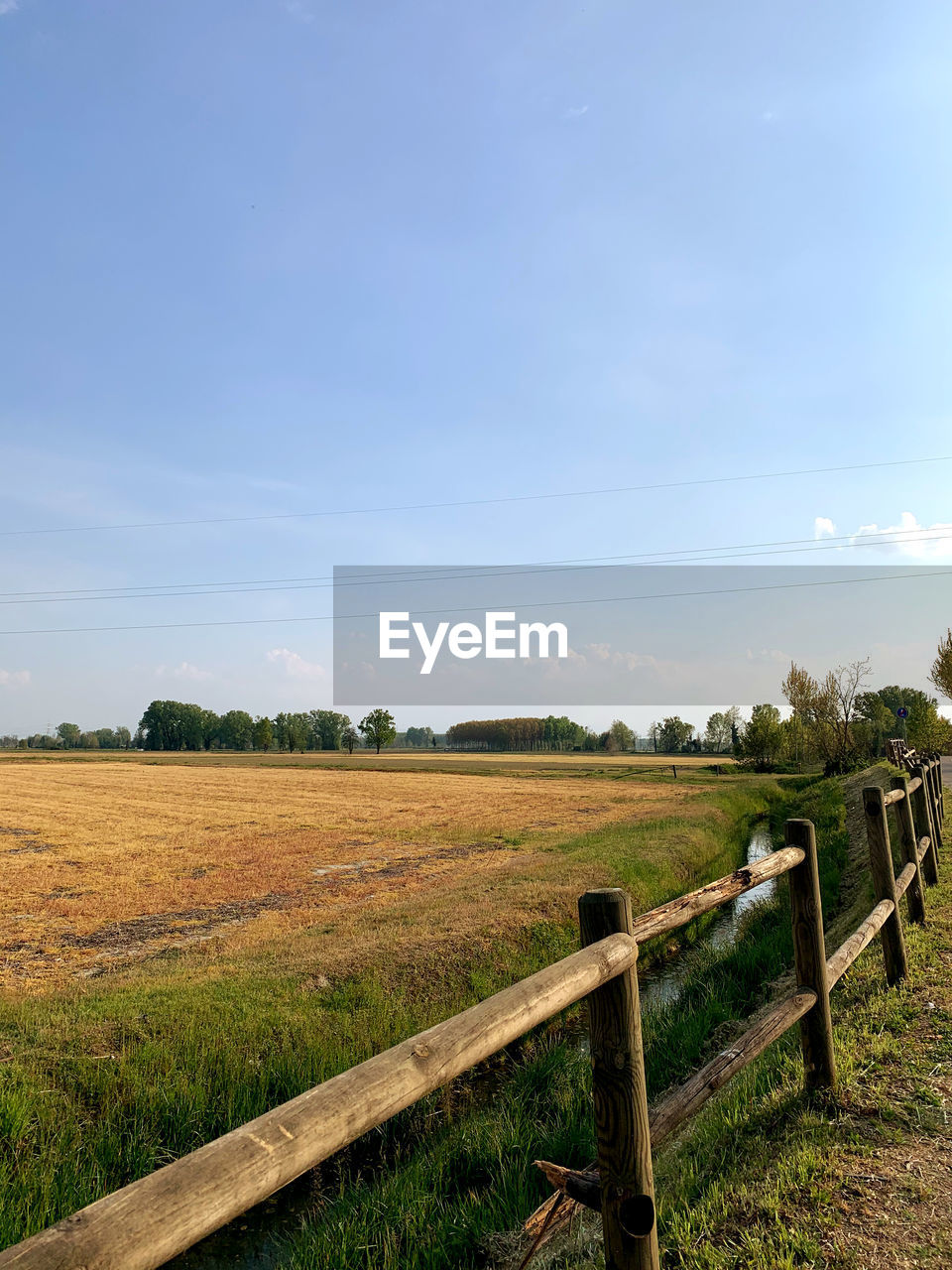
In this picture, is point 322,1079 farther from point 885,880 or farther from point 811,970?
point 885,880

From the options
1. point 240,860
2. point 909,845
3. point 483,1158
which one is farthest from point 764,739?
point 483,1158

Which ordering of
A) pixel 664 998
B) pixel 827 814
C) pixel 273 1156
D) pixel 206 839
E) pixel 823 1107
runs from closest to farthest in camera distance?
pixel 273 1156 < pixel 823 1107 < pixel 664 998 < pixel 827 814 < pixel 206 839

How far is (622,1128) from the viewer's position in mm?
2871

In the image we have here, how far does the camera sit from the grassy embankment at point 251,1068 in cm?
560

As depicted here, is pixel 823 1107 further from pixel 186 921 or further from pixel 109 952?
pixel 186 921

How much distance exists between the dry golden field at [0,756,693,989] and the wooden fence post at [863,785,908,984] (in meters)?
6.99

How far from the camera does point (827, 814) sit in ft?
74.5

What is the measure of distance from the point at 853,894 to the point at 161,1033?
380 inches

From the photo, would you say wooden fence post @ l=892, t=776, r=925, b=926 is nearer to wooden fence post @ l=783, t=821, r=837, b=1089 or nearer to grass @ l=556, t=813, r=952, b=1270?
grass @ l=556, t=813, r=952, b=1270

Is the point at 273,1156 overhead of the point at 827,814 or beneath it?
overhead

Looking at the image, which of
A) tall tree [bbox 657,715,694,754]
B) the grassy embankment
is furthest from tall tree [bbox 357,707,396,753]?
the grassy embankment

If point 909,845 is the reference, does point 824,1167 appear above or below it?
below

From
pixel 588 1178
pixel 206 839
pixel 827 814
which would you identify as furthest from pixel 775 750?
pixel 588 1178

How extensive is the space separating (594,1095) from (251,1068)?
19.3ft
